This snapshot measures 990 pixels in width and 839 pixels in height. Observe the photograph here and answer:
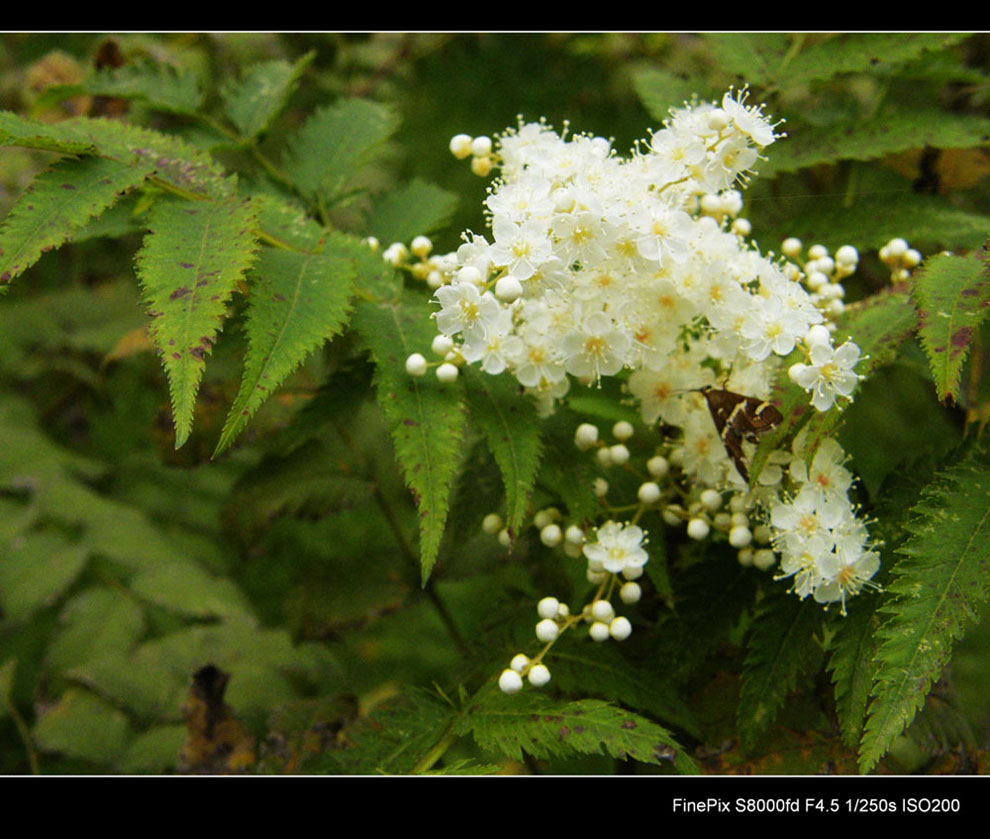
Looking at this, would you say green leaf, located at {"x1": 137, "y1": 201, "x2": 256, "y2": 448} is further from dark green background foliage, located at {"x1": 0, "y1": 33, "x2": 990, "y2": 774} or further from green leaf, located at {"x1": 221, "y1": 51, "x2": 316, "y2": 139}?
green leaf, located at {"x1": 221, "y1": 51, "x2": 316, "y2": 139}

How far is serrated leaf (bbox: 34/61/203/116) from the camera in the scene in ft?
7.14

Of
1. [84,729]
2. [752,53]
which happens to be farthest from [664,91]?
[84,729]

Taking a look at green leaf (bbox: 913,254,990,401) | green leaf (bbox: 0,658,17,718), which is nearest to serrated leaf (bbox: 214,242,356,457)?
green leaf (bbox: 913,254,990,401)

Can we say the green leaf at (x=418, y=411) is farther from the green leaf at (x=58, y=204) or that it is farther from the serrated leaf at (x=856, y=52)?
the serrated leaf at (x=856, y=52)

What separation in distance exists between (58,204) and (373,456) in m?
1.36

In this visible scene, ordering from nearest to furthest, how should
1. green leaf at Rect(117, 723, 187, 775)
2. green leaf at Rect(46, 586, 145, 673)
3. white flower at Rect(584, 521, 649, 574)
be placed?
white flower at Rect(584, 521, 649, 574) < green leaf at Rect(117, 723, 187, 775) < green leaf at Rect(46, 586, 145, 673)

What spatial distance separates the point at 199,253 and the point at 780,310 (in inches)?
43.9

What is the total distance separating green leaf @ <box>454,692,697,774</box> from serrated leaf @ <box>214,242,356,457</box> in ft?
2.34

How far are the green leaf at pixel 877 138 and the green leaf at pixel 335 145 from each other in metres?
1.04

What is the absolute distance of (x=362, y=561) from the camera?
2650 mm

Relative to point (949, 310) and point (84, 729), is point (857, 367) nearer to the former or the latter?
point (949, 310)

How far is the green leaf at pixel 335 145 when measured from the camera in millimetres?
2209

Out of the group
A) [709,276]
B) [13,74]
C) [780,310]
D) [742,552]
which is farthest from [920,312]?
[13,74]
